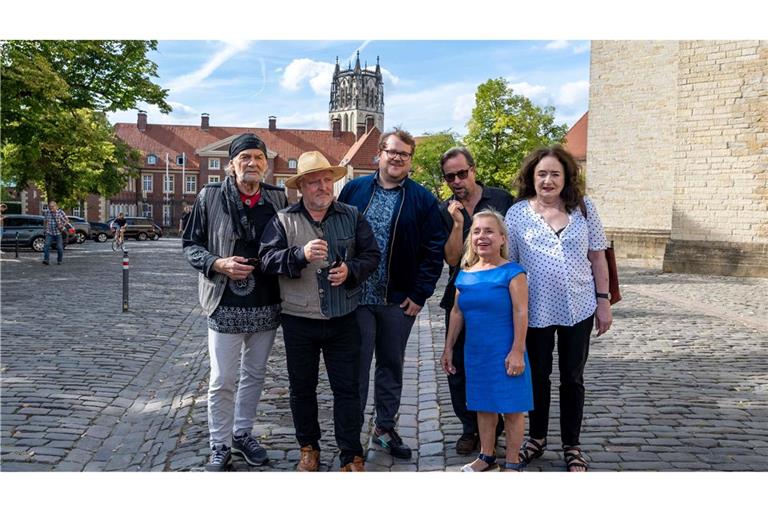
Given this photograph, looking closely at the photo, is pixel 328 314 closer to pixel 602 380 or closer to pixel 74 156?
pixel 602 380

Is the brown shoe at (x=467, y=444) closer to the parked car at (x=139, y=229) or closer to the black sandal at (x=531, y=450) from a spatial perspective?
the black sandal at (x=531, y=450)

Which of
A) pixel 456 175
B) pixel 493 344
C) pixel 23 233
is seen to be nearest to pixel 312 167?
pixel 456 175

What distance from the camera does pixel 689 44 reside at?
66.2 ft

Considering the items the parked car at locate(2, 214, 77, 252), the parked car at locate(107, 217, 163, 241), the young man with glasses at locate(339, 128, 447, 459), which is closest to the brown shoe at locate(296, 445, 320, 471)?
the young man with glasses at locate(339, 128, 447, 459)

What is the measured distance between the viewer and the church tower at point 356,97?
105 meters

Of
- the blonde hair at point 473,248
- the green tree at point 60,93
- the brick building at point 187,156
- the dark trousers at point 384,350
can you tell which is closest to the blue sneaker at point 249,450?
the dark trousers at point 384,350

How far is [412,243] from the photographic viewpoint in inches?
180

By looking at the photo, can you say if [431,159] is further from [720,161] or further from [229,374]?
[229,374]

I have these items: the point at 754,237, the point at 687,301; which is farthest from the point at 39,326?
the point at 754,237

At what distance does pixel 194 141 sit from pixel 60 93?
66.8 metres

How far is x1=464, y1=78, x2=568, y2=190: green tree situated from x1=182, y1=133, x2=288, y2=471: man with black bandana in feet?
118

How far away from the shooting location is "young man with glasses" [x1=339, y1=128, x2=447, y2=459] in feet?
15.0

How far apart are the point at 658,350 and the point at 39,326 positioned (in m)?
7.52

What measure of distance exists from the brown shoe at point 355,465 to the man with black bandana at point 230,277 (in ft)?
1.76
